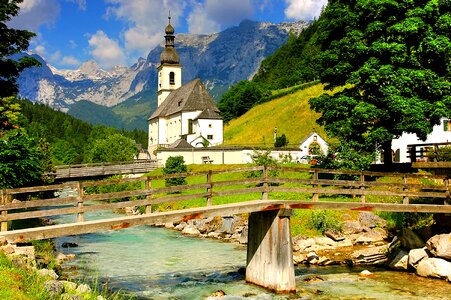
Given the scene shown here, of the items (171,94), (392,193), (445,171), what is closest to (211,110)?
(171,94)

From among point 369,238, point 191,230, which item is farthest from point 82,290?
point 191,230

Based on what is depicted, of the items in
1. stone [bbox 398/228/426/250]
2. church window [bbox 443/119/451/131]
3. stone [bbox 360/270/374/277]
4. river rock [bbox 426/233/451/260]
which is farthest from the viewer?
church window [bbox 443/119/451/131]

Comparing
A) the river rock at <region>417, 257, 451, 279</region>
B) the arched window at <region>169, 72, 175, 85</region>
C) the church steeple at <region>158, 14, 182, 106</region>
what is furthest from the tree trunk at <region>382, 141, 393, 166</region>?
the arched window at <region>169, 72, 175, 85</region>

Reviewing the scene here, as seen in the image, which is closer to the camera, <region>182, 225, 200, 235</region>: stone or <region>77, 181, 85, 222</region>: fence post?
<region>77, 181, 85, 222</region>: fence post

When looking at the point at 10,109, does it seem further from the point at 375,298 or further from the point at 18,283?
the point at 375,298

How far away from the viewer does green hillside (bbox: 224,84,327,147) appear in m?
85.4

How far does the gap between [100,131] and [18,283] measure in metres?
153

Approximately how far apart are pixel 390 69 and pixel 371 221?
10.1 m

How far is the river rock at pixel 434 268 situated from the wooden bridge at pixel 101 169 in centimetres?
4857

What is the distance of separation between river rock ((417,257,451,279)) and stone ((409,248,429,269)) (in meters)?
0.36

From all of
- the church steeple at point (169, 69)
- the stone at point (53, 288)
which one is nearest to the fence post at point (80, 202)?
the stone at point (53, 288)

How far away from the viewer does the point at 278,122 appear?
94062 millimetres

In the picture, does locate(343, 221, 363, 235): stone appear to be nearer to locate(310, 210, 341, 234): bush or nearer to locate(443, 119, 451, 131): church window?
locate(310, 210, 341, 234): bush

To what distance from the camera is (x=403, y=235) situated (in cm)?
2164
